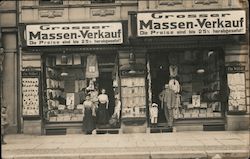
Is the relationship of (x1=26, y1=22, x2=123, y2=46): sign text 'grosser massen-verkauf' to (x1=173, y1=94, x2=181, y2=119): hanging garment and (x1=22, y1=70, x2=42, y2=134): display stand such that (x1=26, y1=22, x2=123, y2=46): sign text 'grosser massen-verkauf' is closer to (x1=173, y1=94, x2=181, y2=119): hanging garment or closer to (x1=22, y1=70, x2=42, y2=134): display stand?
(x1=22, y1=70, x2=42, y2=134): display stand

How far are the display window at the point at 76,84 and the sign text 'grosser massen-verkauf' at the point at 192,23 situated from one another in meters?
2.32

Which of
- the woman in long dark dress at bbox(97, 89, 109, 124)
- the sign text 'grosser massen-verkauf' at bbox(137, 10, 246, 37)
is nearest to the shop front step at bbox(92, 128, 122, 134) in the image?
the woman in long dark dress at bbox(97, 89, 109, 124)

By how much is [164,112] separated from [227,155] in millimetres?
6946

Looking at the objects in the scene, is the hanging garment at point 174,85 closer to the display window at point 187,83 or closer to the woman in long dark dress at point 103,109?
the display window at point 187,83

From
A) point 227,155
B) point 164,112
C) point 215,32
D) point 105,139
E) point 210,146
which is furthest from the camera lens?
point 164,112

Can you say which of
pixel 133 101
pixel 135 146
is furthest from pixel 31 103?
pixel 135 146

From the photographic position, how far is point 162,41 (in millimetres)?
18031

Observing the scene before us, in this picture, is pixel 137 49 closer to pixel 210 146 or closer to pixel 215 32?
pixel 215 32

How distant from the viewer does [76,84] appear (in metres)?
19.0

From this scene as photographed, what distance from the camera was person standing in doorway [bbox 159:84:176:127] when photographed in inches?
725

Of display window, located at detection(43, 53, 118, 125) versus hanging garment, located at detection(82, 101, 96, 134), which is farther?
display window, located at detection(43, 53, 118, 125)

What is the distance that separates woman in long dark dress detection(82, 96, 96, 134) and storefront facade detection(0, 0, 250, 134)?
1.16 ft

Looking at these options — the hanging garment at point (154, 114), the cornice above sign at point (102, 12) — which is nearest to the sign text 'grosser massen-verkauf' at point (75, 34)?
the cornice above sign at point (102, 12)

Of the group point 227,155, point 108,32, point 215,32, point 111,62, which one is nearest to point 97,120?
point 111,62
